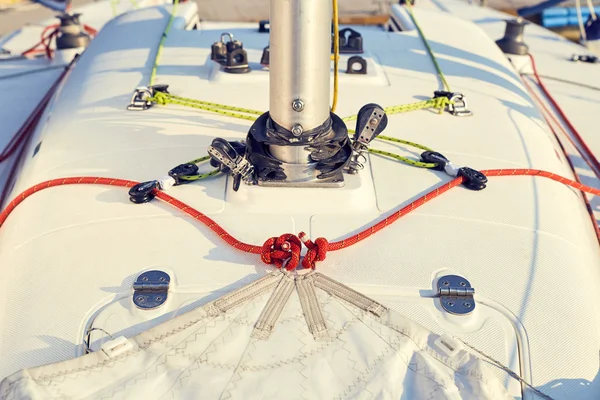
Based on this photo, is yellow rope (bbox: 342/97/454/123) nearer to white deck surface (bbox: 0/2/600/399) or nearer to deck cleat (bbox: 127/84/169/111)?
white deck surface (bbox: 0/2/600/399)

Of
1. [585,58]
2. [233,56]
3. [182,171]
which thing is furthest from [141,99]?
[585,58]

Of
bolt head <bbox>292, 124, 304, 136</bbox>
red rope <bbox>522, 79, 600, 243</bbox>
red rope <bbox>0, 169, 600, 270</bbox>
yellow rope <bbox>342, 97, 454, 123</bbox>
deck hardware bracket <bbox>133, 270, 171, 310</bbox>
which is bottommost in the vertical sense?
red rope <bbox>522, 79, 600, 243</bbox>

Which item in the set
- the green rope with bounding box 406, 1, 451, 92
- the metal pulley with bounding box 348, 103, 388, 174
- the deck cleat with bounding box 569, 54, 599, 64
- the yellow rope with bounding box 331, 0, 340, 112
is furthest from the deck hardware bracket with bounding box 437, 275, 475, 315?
the deck cleat with bounding box 569, 54, 599, 64

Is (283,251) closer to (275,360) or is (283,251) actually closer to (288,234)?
(288,234)

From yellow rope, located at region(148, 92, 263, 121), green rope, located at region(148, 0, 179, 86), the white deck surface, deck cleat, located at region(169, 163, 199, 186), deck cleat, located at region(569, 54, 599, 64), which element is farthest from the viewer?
deck cleat, located at region(569, 54, 599, 64)

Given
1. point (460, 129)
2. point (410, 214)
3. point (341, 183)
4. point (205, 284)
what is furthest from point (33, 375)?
point (460, 129)

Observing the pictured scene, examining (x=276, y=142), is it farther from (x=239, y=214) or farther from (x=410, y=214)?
(x=410, y=214)
